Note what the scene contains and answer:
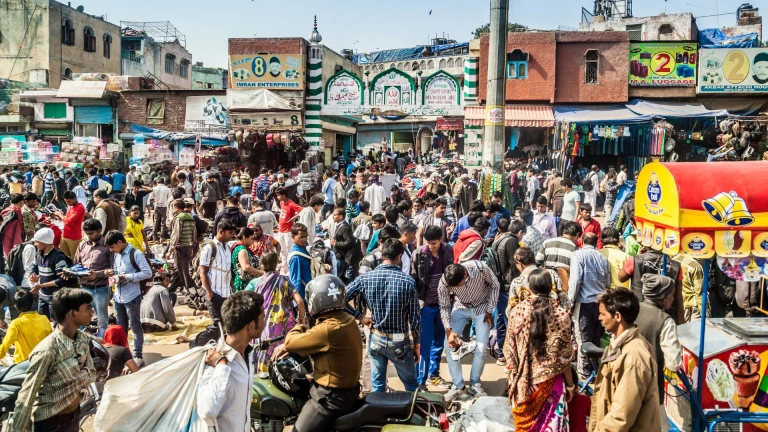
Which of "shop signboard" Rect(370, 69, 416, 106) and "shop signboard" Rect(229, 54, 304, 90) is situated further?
"shop signboard" Rect(229, 54, 304, 90)

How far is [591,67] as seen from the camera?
70.5 ft

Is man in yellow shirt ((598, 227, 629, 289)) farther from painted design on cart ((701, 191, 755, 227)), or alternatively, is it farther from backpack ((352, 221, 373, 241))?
backpack ((352, 221, 373, 241))

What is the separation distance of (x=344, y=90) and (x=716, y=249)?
17457 mm

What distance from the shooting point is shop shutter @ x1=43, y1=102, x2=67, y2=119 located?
1081 inches

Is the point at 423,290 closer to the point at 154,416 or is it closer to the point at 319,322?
the point at 319,322

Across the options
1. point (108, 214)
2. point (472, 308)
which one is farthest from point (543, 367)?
point (108, 214)

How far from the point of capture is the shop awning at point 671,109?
19797mm

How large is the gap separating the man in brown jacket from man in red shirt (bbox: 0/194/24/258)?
8930mm

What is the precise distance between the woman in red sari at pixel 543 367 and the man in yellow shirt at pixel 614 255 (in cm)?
287

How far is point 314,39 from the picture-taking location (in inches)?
886

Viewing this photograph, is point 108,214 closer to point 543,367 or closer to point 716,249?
point 543,367

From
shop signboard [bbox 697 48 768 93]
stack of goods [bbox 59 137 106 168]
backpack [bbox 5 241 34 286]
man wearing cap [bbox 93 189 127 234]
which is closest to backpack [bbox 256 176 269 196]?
man wearing cap [bbox 93 189 127 234]

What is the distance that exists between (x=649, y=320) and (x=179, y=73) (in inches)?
1721

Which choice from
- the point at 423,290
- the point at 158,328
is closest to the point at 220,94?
the point at 158,328
